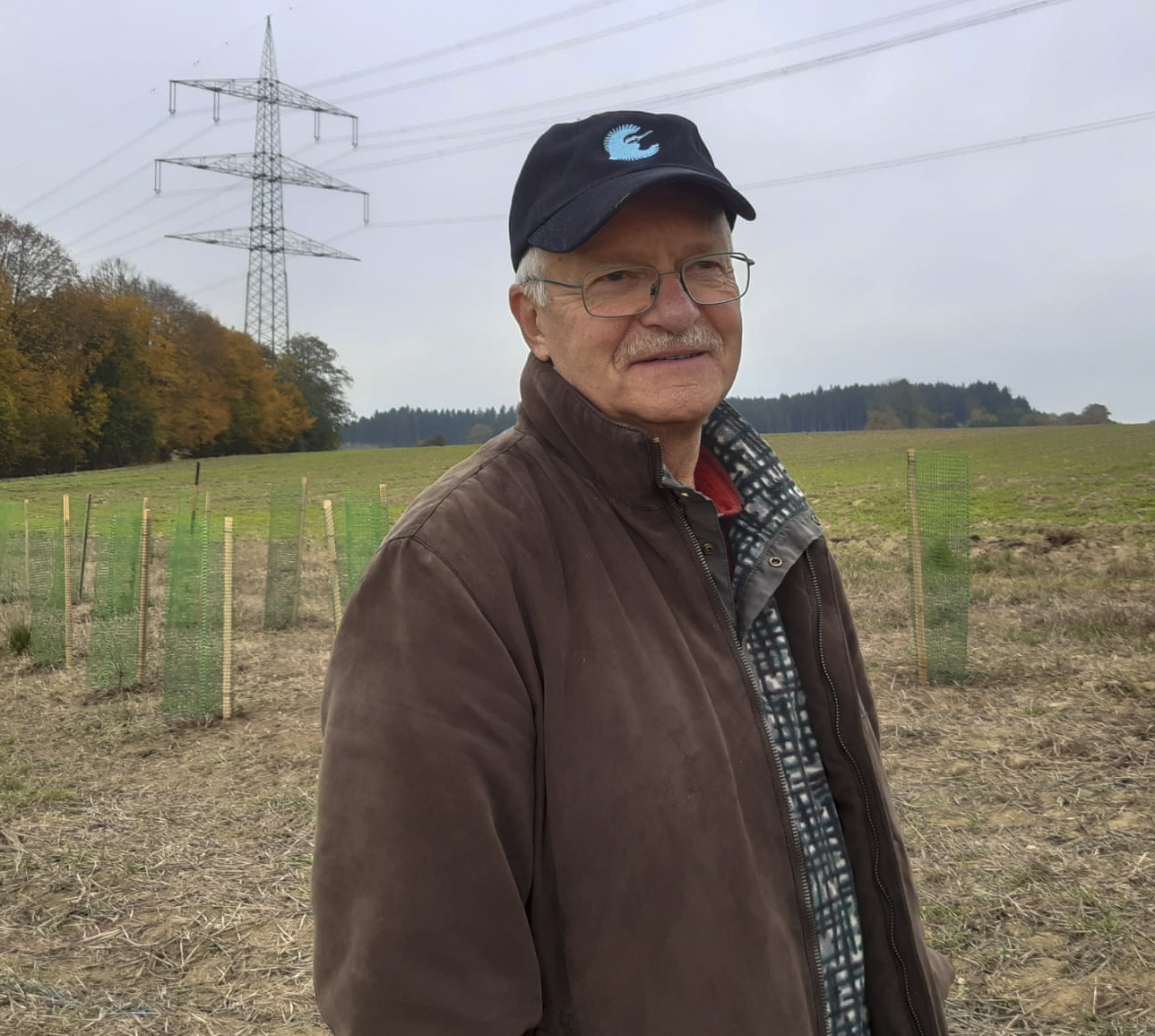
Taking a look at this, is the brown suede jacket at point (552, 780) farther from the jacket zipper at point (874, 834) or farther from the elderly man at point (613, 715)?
the jacket zipper at point (874, 834)

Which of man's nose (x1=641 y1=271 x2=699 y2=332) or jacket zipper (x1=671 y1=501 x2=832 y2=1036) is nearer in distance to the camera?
jacket zipper (x1=671 y1=501 x2=832 y2=1036)

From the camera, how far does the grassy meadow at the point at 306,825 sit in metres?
2.99

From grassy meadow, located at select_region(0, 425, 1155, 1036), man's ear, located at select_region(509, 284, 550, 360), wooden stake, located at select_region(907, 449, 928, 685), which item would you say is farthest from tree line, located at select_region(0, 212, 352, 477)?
man's ear, located at select_region(509, 284, 550, 360)

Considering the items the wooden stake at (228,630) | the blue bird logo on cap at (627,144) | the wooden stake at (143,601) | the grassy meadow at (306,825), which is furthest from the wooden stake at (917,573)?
the blue bird logo on cap at (627,144)

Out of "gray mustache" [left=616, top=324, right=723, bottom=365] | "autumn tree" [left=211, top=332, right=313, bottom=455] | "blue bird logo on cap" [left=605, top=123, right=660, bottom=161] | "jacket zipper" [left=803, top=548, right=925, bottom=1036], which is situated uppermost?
"autumn tree" [left=211, top=332, right=313, bottom=455]

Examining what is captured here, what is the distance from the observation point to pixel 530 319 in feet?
4.45

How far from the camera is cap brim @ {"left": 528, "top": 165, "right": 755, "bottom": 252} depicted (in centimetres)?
116

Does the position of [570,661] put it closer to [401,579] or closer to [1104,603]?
[401,579]

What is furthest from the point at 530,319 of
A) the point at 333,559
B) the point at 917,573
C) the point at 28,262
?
the point at 28,262

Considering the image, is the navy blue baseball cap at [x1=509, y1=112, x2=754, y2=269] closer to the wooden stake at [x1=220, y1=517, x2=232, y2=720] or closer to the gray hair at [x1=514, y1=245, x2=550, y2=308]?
the gray hair at [x1=514, y1=245, x2=550, y2=308]

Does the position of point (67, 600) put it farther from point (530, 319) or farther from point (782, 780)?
point (782, 780)

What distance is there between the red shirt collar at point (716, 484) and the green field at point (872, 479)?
38.9 feet

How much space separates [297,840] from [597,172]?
3.77 meters

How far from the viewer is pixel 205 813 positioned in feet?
15.2
